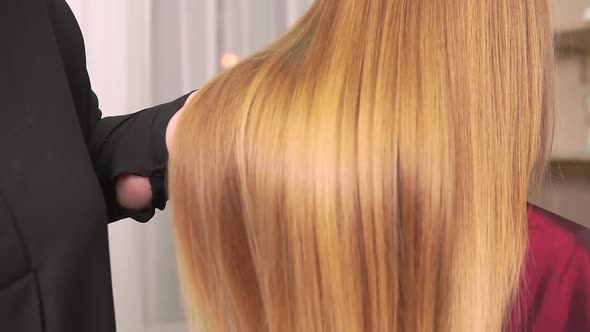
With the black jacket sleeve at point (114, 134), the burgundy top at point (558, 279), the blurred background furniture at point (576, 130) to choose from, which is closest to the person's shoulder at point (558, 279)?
the burgundy top at point (558, 279)

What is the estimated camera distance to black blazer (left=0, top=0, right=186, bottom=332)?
0.55 metres

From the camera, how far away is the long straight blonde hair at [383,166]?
0.46m

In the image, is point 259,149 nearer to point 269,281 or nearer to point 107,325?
point 269,281

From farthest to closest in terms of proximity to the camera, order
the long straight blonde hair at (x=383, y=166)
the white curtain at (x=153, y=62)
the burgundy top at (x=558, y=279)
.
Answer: the white curtain at (x=153, y=62) < the burgundy top at (x=558, y=279) < the long straight blonde hair at (x=383, y=166)

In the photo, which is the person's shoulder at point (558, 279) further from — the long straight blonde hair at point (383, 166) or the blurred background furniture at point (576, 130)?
the blurred background furniture at point (576, 130)

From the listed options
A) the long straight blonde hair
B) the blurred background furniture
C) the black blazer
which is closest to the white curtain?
the blurred background furniture

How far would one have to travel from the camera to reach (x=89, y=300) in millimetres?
601

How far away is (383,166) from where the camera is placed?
0.45 metres

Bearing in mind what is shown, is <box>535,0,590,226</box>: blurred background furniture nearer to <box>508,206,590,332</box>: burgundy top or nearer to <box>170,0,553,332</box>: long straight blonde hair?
<box>508,206,590,332</box>: burgundy top

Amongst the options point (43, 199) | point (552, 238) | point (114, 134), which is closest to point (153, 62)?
point (114, 134)

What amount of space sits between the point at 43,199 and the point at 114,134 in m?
0.17

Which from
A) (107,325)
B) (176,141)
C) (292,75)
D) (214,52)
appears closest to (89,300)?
(107,325)

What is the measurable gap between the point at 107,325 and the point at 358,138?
1.18ft

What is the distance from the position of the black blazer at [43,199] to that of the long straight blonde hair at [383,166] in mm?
127
